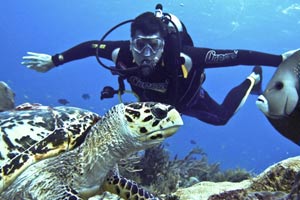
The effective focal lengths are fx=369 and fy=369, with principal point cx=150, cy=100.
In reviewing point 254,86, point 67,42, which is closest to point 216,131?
point 67,42

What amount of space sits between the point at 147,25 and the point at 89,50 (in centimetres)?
138

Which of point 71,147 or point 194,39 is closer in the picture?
point 71,147

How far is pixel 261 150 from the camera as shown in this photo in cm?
10069

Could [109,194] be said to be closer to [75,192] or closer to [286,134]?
[75,192]

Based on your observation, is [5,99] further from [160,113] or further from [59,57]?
[160,113]

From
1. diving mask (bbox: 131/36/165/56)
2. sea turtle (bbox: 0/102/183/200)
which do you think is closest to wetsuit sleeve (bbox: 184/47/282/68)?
diving mask (bbox: 131/36/165/56)

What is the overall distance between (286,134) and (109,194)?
197cm

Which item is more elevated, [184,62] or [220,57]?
[220,57]

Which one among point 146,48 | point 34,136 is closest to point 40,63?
point 146,48

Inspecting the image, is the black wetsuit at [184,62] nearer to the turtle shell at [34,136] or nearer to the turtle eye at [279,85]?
the turtle shell at [34,136]

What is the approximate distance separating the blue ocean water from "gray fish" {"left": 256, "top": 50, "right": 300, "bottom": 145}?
711cm

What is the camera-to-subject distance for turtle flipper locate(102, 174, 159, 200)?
3463mm

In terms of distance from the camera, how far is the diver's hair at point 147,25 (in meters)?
5.89

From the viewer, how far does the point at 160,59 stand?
233 inches
